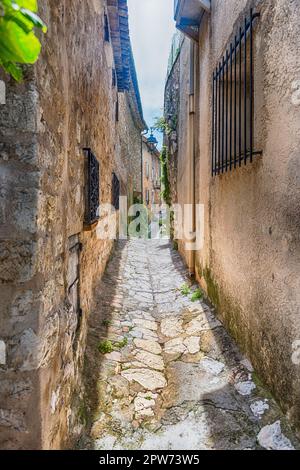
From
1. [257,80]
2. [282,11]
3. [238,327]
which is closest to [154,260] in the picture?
[238,327]

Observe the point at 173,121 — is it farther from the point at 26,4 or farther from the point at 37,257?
the point at 26,4

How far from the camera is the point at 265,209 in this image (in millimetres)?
2363

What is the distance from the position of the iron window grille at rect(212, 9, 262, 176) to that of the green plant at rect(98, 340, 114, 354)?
2.06 m

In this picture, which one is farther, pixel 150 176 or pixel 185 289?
pixel 150 176

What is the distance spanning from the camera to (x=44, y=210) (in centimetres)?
161

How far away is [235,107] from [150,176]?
19179 mm

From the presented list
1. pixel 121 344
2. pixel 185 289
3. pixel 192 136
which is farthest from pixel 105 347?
pixel 192 136

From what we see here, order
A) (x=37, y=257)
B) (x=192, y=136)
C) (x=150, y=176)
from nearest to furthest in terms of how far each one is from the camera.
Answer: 1. (x=37, y=257)
2. (x=192, y=136)
3. (x=150, y=176)

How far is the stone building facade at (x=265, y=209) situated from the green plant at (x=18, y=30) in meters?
1.53

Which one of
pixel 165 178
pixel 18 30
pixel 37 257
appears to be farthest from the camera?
pixel 165 178

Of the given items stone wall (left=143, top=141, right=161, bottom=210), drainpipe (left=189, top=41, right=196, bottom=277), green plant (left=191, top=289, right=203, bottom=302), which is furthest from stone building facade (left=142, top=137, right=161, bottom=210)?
green plant (left=191, top=289, right=203, bottom=302)

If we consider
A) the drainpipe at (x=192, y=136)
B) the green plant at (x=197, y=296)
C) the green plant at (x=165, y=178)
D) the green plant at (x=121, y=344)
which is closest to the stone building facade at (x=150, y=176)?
the green plant at (x=165, y=178)

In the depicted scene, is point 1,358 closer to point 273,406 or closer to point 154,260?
point 273,406
